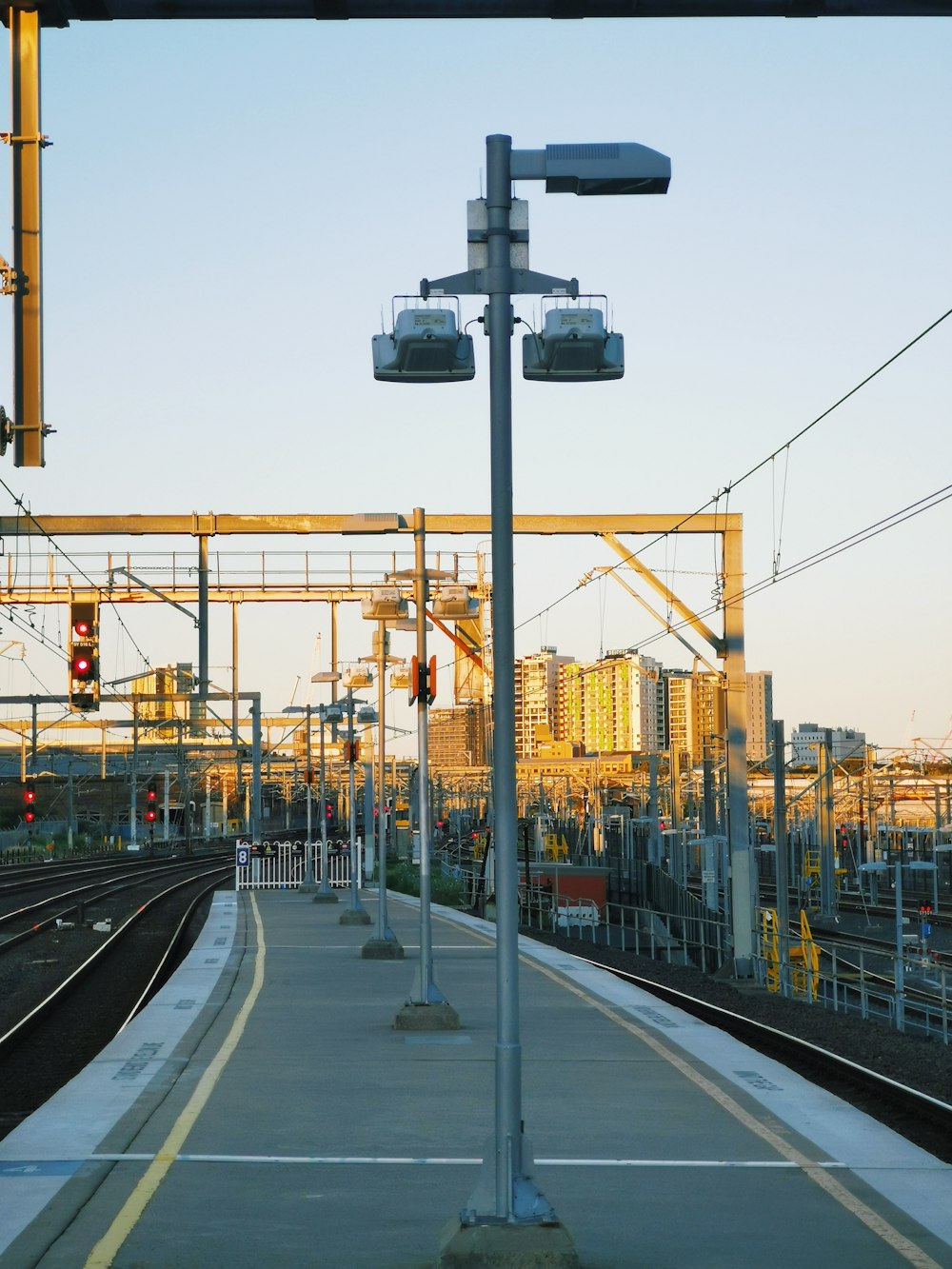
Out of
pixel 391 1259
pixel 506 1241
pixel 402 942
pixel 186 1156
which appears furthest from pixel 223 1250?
pixel 402 942

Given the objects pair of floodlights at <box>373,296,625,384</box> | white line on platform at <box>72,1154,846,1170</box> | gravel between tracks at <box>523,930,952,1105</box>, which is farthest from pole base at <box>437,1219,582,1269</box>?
gravel between tracks at <box>523,930,952,1105</box>

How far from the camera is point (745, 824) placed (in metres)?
27.0

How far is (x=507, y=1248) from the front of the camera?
24.5ft

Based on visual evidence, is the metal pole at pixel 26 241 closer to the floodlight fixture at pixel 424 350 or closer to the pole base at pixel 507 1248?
the floodlight fixture at pixel 424 350

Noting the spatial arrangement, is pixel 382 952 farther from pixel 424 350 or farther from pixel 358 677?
pixel 424 350

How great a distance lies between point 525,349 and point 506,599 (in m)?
1.72

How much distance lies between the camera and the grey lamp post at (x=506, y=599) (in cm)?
782

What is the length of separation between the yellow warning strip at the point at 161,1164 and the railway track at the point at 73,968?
1796mm

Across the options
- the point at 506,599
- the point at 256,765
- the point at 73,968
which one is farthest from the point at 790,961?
the point at 506,599

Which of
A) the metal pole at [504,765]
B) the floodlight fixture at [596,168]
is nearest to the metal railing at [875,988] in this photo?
the metal pole at [504,765]

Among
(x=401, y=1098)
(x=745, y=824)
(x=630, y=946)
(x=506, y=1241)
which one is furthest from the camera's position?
(x=630, y=946)

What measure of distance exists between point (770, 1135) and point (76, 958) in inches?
1002

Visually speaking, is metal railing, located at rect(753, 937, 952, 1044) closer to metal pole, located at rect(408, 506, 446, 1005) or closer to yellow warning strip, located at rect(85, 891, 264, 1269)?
metal pole, located at rect(408, 506, 446, 1005)

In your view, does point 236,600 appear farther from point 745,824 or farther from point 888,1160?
point 888,1160
